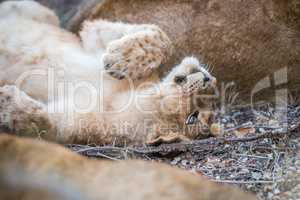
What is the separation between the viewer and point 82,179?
1622 millimetres

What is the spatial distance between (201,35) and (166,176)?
2.02m

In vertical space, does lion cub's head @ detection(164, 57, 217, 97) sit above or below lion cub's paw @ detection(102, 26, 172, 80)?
below

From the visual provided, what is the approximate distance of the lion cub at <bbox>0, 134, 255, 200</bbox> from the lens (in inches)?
59.7

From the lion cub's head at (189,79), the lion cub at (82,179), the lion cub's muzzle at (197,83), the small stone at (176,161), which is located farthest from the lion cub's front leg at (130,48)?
the lion cub at (82,179)

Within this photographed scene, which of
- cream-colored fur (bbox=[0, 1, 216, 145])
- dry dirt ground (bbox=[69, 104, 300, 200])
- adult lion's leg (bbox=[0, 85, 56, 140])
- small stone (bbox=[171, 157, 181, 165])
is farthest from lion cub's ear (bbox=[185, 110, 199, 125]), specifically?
adult lion's leg (bbox=[0, 85, 56, 140])

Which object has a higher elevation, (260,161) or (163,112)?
(163,112)

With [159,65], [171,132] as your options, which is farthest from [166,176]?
[159,65]

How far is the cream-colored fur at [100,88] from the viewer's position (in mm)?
3176

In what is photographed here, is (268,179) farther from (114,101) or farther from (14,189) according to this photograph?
(14,189)

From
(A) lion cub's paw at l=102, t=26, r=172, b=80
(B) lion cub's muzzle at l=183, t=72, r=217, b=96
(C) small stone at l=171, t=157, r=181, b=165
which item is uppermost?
(A) lion cub's paw at l=102, t=26, r=172, b=80

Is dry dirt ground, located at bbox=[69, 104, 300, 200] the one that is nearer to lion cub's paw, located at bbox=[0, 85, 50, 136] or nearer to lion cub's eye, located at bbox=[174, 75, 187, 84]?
lion cub's paw, located at bbox=[0, 85, 50, 136]

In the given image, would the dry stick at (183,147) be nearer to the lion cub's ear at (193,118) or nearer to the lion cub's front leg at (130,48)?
the lion cub's ear at (193,118)

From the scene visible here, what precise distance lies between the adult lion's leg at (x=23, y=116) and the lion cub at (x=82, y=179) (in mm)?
1370

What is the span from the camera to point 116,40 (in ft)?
11.5
